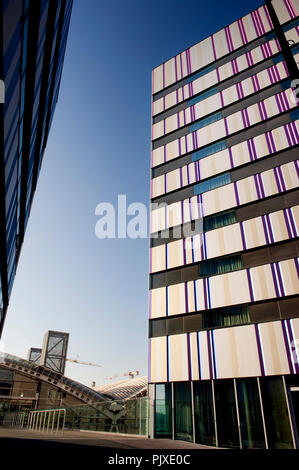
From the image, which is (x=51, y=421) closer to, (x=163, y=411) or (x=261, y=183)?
(x=163, y=411)

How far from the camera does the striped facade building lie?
15.8 meters

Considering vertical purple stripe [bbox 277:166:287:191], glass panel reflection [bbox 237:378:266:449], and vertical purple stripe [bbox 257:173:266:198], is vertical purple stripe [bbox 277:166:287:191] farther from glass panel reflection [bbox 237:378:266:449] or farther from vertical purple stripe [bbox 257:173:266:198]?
glass panel reflection [bbox 237:378:266:449]

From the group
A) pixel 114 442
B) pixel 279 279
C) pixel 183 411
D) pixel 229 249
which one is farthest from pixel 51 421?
pixel 279 279

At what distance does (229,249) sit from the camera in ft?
65.0

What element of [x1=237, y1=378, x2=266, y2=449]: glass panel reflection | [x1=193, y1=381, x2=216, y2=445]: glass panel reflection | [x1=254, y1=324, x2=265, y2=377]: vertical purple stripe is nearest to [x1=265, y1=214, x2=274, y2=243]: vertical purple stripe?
[x1=254, y1=324, x2=265, y2=377]: vertical purple stripe

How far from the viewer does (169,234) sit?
936 inches

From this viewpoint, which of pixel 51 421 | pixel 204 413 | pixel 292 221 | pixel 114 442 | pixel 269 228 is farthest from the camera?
pixel 51 421

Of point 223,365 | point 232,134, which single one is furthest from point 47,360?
point 232,134

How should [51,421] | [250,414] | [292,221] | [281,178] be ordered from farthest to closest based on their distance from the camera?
[51,421] → [281,178] → [292,221] → [250,414]

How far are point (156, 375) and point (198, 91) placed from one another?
2527 centimetres

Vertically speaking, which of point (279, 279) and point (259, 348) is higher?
point (279, 279)

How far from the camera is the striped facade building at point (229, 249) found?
15.8 metres

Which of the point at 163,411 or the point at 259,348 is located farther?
the point at 163,411
